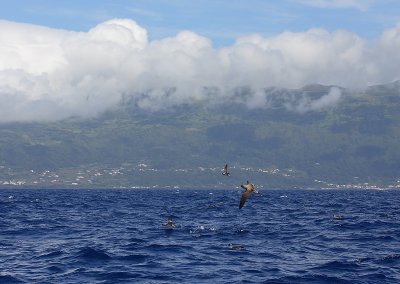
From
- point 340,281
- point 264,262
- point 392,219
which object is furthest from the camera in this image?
point 392,219

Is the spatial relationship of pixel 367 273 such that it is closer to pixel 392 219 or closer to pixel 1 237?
pixel 1 237

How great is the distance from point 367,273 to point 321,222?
115 feet

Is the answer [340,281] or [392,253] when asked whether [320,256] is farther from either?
[340,281]

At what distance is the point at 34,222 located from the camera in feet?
251

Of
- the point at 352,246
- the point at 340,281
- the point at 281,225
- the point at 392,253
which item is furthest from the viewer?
the point at 281,225

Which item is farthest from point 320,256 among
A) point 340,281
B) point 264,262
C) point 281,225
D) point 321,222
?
point 321,222

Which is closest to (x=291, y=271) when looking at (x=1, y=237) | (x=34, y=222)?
(x=1, y=237)

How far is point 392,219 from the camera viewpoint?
81688 millimetres

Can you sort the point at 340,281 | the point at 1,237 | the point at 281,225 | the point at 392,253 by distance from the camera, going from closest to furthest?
the point at 340,281, the point at 392,253, the point at 1,237, the point at 281,225

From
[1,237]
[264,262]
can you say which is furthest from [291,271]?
[1,237]

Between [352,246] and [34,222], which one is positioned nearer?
[352,246]

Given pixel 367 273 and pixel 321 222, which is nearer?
pixel 367 273

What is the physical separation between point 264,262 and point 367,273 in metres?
7.51

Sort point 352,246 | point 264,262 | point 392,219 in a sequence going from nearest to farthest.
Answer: point 264,262, point 352,246, point 392,219
